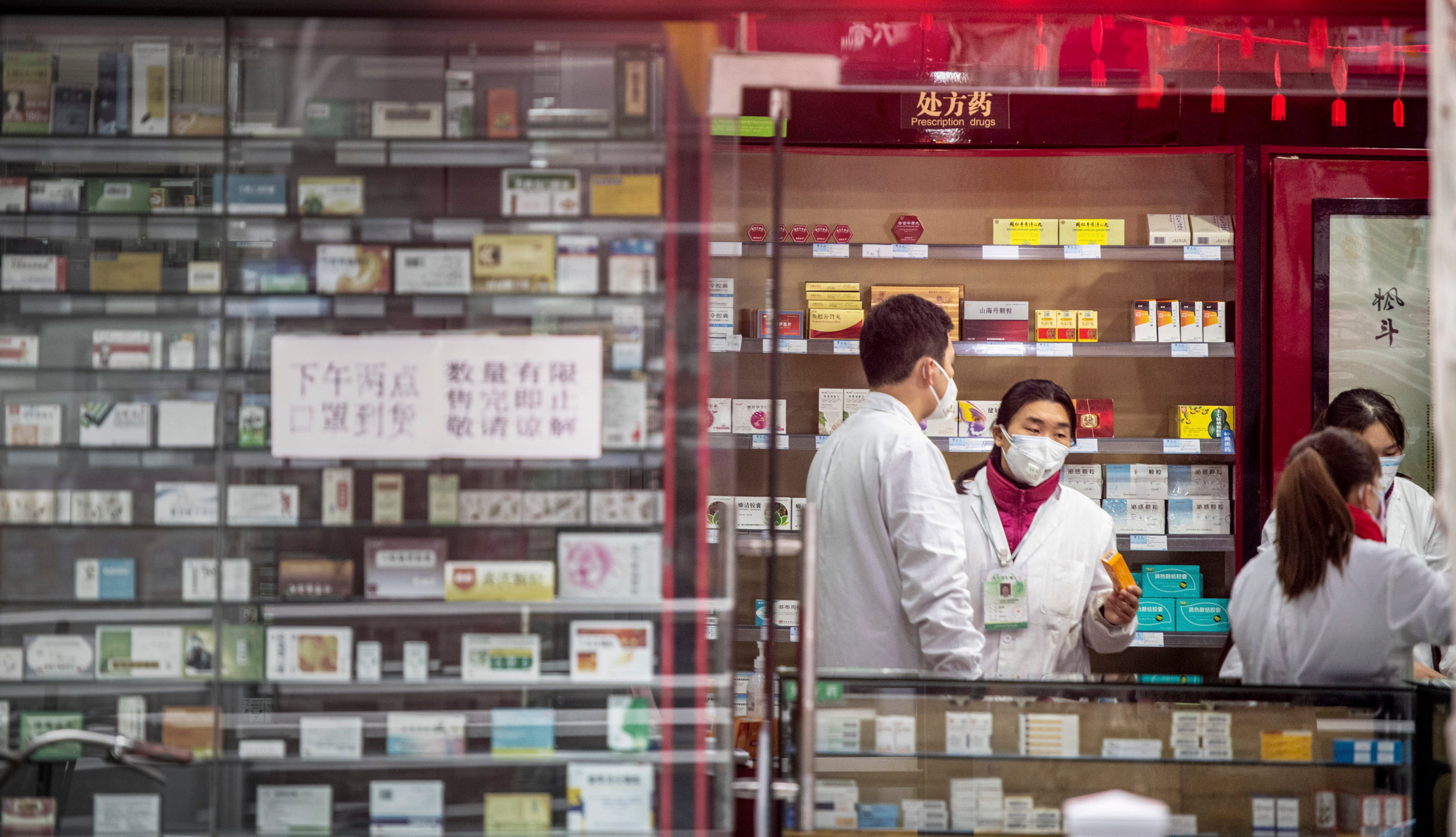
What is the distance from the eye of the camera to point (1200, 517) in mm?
4691

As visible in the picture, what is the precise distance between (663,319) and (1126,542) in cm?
290

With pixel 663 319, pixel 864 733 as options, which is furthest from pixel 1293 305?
pixel 663 319

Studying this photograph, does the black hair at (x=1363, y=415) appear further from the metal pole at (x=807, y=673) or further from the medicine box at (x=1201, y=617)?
the metal pole at (x=807, y=673)

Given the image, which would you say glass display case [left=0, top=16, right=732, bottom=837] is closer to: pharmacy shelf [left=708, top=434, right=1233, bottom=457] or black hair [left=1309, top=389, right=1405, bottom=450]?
pharmacy shelf [left=708, top=434, right=1233, bottom=457]

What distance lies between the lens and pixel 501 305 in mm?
2461

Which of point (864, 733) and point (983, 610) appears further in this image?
point (983, 610)

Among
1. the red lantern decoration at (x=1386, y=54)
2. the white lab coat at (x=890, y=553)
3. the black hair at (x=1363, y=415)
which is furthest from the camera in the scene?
the black hair at (x=1363, y=415)

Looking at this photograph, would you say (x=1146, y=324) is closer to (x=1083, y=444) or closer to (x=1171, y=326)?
(x=1171, y=326)

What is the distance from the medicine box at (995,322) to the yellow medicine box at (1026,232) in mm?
243

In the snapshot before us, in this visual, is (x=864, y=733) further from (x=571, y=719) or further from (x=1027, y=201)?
(x=1027, y=201)

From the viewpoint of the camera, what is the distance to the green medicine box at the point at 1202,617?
4.68m

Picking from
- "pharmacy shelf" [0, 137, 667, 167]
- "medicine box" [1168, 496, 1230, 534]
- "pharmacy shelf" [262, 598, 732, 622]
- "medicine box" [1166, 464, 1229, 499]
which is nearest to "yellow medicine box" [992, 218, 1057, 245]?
"medicine box" [1166, 464, 1229, 499]

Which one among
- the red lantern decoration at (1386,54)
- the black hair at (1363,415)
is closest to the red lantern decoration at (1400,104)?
the red lantern decoration at (1386,54)

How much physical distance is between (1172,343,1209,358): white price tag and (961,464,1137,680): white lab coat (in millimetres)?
1332
